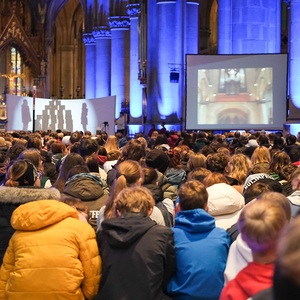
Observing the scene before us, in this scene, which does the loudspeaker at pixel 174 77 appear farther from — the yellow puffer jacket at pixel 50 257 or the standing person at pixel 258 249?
the standing person at pixel 258 249

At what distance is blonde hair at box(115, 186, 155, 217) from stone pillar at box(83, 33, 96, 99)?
42337 mm

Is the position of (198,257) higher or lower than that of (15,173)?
lower

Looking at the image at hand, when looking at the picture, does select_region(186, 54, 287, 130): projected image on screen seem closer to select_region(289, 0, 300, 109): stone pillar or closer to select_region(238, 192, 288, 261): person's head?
select_region(289, 0, 300, 109): stone pillar

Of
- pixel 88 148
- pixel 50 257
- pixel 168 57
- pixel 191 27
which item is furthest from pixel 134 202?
pixel 191 27

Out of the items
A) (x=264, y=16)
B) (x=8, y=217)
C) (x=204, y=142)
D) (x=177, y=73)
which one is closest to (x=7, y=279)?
(x=8, y=217)

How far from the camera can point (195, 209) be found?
17.5 ft

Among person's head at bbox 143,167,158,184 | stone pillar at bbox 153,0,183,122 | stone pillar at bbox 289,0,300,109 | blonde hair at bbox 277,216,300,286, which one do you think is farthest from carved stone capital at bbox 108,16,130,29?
blonde hair at bbox 277,216,300,286

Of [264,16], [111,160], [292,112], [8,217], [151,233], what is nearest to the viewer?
[151,233]

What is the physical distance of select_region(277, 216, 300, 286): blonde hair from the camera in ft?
7.03

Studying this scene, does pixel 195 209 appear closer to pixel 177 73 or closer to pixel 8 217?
pixel 8 217

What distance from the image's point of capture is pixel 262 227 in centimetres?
364

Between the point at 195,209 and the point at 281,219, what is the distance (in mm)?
1664

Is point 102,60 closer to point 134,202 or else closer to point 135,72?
point 135,72

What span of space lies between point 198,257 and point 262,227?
1.60 meters
